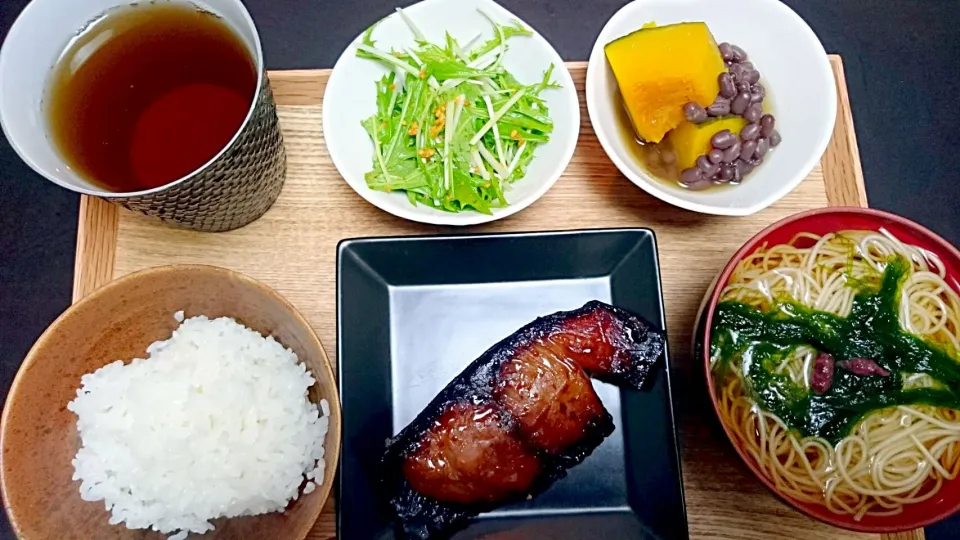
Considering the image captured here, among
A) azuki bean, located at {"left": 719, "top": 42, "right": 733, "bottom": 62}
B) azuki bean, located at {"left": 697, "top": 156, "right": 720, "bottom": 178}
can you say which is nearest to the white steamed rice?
azuki bean, located at {"left": 697, "top": 156, "right": 720, "bottom": 178}

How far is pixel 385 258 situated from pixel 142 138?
57 cm

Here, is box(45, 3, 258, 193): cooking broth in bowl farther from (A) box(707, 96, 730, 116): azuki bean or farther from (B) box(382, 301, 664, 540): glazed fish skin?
(A) box(707, 96, 730, 116): azuki bean

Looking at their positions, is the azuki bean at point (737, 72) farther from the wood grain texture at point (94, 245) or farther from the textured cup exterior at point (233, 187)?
the wood grain texture at point (94, 245)

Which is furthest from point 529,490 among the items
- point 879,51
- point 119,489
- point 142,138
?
point 879,51

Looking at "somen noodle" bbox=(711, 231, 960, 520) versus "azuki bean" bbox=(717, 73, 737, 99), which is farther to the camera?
"azuki bean" bbox=(717, 73, 737, 99)

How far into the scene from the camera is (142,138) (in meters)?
1.48

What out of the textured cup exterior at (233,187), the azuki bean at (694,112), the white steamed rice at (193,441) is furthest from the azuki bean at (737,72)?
the white steamed rice at (193,441)

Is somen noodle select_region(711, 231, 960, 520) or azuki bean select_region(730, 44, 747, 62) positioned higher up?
azuki bean select_region(730, 44, 747, 62)

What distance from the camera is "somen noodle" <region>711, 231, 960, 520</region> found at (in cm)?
142

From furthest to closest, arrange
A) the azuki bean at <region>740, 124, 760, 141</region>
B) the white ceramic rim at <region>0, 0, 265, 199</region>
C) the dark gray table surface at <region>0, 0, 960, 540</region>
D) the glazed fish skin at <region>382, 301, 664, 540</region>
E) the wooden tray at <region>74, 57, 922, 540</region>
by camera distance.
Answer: the dark gray table surface at <region>0, 0, 960, 540</region> → the azuki bean at <region>740, 124, 760, 141</region> → the wooden tray at <region>74, 57, 922, 540</region> → the glazed fish skin at <region>382, 301, 664, 540</region> → the white ceramic rim at <region>0, 0, 265, 199</region>

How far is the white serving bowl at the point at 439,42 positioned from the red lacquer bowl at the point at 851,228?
1.51ft

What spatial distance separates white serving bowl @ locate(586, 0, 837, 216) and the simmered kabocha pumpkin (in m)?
0.06

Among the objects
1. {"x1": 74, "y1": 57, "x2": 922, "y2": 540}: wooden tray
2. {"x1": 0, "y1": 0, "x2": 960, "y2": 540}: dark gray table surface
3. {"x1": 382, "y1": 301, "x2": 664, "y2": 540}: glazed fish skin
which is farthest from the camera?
{"x1": 0, "y1": 0, "x2": 960, "y2": 540}: dark gray table surface

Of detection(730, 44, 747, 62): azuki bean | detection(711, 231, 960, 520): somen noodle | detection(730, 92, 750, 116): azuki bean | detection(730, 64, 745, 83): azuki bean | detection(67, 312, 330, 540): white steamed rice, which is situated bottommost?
detection(67, 312, 330, 540): white steamed rice
